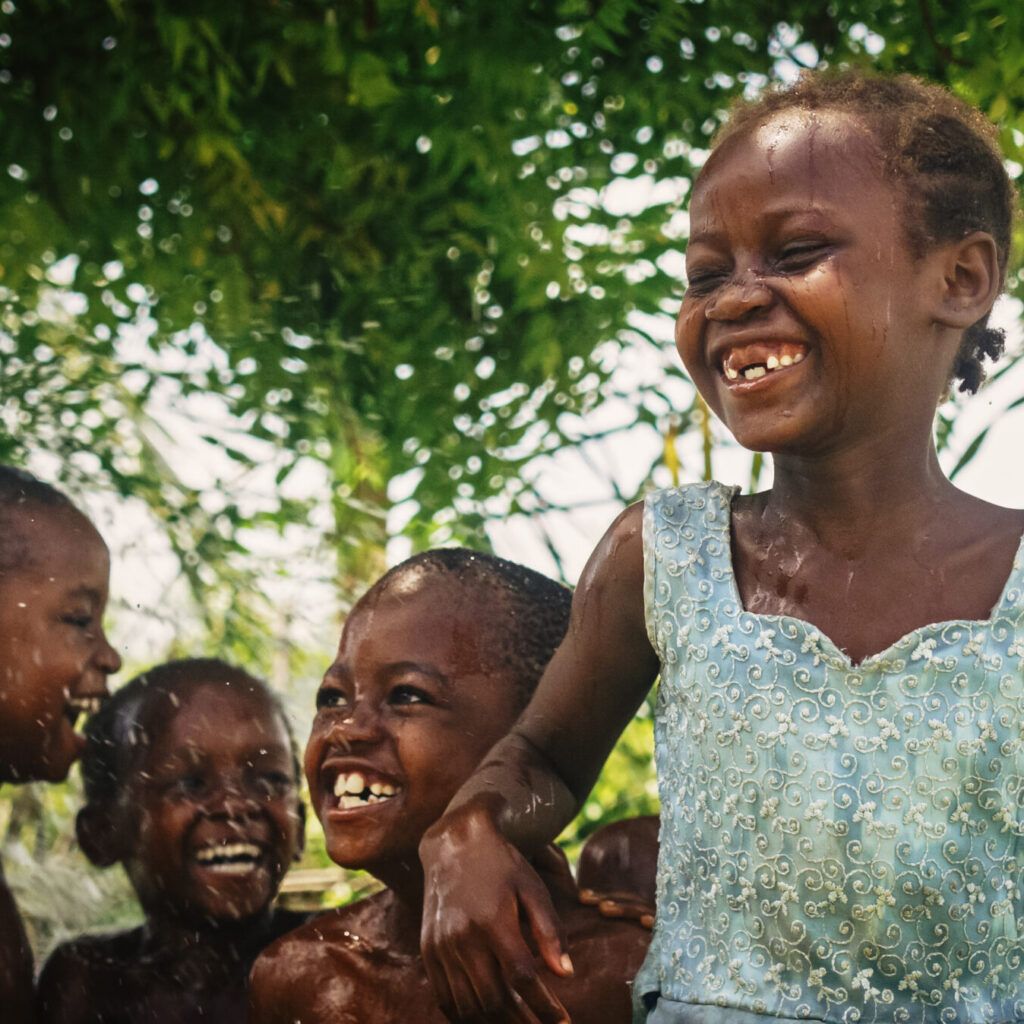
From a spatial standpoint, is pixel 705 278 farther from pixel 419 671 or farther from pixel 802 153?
Result: pixel 419 671

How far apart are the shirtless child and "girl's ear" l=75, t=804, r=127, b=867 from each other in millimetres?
731

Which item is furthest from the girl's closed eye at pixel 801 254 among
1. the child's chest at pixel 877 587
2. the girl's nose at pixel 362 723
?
the girl's nose at pixel 362 723

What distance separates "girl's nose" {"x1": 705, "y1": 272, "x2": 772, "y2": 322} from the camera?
186 cm

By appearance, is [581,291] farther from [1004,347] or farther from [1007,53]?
[1004,347]

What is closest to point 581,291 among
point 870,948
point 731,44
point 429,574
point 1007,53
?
point 731,44

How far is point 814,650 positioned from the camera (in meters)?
1.84

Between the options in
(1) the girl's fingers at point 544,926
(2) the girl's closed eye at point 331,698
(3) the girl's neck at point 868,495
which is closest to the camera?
(1) the girl's fingers at point 544,926

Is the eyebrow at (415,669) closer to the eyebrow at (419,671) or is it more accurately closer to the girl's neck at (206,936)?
the eyebrow at (419,671)

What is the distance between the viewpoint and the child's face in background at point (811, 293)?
6.09 ft

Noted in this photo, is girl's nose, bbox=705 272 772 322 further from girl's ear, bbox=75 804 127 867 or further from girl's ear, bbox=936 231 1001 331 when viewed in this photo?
girl's ear, bbox=75 804 127 867

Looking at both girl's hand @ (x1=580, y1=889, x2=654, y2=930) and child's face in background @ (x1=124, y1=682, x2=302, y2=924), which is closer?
girl's hand @ (x1=580, y1=889, x2=654, y2=930)

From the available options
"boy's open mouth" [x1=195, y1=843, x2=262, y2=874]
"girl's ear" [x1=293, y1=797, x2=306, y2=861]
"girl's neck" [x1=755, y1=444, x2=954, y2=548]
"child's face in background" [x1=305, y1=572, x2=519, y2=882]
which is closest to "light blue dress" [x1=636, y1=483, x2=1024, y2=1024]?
"girl's neck" [x1=755, y1=444, x2=954, y2=548]

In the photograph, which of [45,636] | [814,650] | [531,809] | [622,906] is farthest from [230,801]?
[814,650]

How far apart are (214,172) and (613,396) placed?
4.18ft
